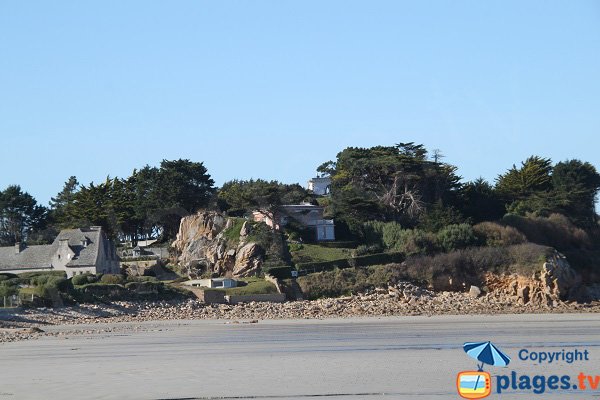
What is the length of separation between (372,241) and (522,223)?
11.1 m

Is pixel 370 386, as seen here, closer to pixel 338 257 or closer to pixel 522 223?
pixel 338 257

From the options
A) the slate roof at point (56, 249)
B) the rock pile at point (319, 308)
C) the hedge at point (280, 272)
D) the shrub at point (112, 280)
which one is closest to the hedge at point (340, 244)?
the hedge at point (280, 272)

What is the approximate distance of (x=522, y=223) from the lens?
62.5 meters

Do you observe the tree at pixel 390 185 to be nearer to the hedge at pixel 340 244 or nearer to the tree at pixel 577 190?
the hedge at pixel 340 244

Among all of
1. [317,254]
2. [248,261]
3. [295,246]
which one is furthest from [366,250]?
[248,261]

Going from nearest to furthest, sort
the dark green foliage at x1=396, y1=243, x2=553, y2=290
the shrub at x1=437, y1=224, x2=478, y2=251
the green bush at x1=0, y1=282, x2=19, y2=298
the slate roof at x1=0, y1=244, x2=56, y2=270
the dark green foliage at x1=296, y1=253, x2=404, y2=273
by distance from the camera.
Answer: the green bush at x1=0, y1=282, x2=19, y2=298 < the dark green foliage at x1=396, y1=243, x2=553, y2=290 < the dark green foliage at x1=296, y1=253, x2=404, y2=273 < the shrub at x1=437, y1=224, x2=478, y2=251 < the slate roof at x1=0, y1=244, x2=56, y2=270

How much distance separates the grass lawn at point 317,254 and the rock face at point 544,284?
944cm

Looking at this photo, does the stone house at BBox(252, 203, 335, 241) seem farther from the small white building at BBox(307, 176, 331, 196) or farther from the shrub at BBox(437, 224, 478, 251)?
the small white building at BBox(307, 176, 331, 196)

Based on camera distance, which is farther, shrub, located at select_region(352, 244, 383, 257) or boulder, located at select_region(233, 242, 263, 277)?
shrub, located at select_region(352, 244, 383, 257)

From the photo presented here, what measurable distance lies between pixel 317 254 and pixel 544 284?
14329mm

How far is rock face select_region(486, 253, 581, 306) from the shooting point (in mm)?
51750

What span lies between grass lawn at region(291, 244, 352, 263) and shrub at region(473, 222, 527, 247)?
8.90 m

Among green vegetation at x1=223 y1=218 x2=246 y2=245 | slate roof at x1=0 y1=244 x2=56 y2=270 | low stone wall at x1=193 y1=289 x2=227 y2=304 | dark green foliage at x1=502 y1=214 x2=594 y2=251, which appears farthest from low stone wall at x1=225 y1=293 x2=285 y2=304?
dark green foliage at x1=502 y1=214 x2=594 y2=251

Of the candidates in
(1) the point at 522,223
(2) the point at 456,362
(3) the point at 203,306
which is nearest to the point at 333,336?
(2) the point at 456,362
